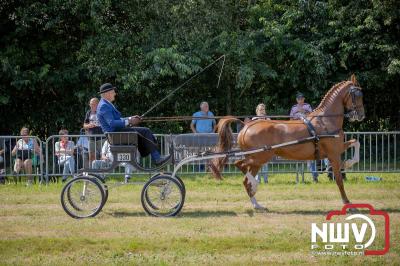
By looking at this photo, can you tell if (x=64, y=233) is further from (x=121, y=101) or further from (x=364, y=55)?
(x=364, y=55)

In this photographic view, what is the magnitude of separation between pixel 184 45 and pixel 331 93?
9.71 m

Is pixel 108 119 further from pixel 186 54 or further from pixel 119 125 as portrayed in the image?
pixel 186 54

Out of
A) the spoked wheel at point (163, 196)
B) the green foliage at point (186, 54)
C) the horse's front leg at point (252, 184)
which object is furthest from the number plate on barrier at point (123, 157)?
the green foliage at point (186, 54)

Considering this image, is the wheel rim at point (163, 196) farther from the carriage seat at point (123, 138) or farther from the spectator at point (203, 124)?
the spectator at point (203, 124)

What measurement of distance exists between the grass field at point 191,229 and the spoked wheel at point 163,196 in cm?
23

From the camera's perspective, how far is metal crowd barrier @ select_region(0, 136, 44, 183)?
1623 cm

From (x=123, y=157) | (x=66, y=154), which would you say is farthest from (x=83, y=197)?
(x=66, y=154)

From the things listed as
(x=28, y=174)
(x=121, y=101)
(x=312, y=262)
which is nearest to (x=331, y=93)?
(x=312, y=262)

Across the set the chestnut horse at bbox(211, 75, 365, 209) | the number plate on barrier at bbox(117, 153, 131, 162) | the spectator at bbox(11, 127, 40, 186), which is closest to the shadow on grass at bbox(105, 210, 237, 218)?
the chestnut horse at bbox(211, 75, 365, 209)

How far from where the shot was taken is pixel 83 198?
11.3 metres

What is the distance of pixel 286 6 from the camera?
22141 mm

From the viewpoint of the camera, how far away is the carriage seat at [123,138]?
1115 cm

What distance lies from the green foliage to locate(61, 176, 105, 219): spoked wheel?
9.62 metres

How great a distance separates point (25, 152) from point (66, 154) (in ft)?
3.37
